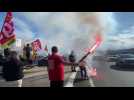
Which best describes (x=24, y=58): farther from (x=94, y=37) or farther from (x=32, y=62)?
(x=94, y=37)

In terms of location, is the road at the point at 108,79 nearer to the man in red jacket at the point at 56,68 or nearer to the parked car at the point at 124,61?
the parked car at the point at 124,61

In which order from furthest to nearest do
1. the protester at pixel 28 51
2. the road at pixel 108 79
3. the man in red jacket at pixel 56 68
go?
the protester at pixel 28 51
the road at pixel 108 79
the man in red jacket at pixel 56 68

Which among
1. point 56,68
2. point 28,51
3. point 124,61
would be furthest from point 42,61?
point 124,61

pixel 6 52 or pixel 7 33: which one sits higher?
pixel 7 33

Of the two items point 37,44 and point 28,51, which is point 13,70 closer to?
point 37,44

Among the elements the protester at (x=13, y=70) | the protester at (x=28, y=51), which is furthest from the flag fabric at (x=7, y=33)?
the protester at (x=13, y=70)

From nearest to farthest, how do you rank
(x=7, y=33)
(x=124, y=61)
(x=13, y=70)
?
(x=13, y=70), (x=7, y=33), (x=124, y=61)

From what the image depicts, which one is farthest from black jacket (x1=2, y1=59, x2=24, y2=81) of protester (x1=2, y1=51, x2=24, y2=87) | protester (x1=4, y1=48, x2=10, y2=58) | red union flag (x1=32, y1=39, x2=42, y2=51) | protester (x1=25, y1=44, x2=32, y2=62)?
protester (x1=25, y1=44, x2=32, y2=62)

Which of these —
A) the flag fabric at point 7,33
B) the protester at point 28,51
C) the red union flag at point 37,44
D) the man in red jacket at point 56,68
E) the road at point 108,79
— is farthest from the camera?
the protester at point 28,51

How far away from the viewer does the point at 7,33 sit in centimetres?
1207

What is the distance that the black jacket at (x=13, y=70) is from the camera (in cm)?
1068
